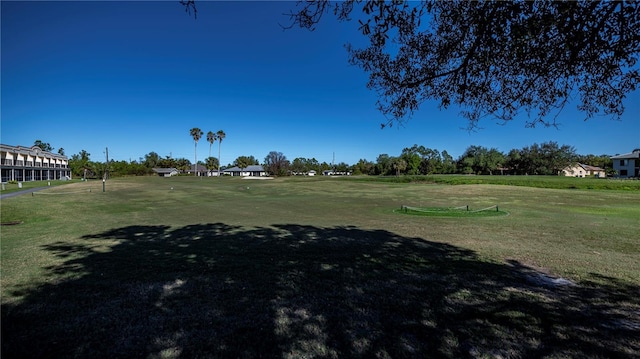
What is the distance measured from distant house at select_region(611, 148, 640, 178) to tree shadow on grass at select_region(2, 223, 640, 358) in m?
96.0

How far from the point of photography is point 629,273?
6.66 meters

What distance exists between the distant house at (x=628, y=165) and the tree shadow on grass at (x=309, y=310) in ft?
315

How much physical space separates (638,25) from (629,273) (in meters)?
5.78

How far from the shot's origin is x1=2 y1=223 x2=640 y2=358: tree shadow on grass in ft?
Result: 11.7

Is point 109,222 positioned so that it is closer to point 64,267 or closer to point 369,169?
point 64,267

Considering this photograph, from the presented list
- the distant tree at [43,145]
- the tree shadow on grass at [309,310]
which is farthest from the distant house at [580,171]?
the distant tree at [43,145]

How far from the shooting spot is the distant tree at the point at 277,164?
107312 millimetres

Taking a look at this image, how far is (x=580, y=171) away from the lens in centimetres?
10444

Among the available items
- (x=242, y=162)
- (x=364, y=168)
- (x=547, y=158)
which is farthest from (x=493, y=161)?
(x=242, y=162)

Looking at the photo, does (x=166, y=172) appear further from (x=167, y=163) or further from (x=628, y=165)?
(x=628, y=165)

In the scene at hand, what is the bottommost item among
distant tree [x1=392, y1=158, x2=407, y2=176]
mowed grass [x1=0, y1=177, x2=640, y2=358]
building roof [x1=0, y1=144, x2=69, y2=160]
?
mowed grass [x1=0, y1=177, x2=640, y2=358]

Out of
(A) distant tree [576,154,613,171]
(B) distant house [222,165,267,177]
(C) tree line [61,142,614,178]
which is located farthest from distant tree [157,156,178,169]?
(A) distant tree [576,154,613,171]

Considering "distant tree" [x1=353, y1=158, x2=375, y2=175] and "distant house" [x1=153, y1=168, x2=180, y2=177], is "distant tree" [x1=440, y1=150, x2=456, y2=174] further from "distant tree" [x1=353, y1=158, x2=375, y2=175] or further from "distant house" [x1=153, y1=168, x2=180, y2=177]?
"distant house" [x1=153, y1=168, x2=180, y2=177]

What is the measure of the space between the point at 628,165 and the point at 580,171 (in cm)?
3091
